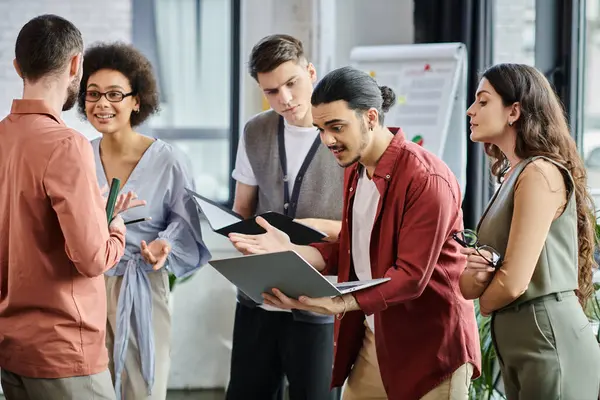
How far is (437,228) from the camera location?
2199 mm

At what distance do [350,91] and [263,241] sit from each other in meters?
0.51

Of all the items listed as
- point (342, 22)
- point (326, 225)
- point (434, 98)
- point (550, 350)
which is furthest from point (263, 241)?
point (342, 22)

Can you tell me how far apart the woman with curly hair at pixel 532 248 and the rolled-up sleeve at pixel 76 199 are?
900 mm

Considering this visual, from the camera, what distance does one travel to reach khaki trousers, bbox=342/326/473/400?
2258 millimetres

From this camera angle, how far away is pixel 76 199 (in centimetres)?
213

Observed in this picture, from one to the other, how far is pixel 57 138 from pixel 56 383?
61 centimetres

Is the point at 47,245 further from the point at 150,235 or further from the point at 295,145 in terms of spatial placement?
the point at 295,145

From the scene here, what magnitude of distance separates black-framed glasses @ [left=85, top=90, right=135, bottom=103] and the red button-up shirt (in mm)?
1142

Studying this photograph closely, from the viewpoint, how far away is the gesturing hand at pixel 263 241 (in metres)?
2.47

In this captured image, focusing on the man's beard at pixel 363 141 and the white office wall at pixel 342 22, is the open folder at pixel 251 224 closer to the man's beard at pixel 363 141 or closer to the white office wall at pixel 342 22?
the man's beard at pixel 363 141

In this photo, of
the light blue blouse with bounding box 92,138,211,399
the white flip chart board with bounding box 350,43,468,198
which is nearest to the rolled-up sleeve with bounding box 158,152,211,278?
the light blue blouse with bounding box 92,138,211,399

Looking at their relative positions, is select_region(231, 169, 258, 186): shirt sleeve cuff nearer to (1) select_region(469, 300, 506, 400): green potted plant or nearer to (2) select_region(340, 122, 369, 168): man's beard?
(2) select_region(340, 122, 369, 168): man's beard

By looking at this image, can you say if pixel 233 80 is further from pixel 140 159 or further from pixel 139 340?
pixel 139 340

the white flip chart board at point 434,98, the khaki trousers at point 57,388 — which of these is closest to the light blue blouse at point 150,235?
the khaki trousers at point 57,388
